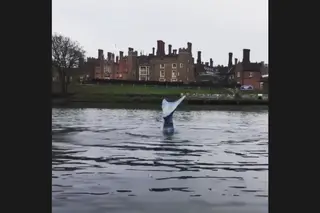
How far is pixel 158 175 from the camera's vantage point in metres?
15.2

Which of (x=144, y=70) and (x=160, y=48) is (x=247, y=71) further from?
(x=144, y=70)

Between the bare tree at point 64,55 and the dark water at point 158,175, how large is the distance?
54.5m

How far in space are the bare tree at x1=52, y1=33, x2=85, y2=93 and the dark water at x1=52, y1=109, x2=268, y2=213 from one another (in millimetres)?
54490

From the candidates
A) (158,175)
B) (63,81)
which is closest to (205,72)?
(63,81)

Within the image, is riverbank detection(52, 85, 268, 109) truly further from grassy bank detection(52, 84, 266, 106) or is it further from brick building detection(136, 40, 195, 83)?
brick building detection(136, 40, 195, 83)

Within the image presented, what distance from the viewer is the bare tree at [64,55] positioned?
80.9 meters

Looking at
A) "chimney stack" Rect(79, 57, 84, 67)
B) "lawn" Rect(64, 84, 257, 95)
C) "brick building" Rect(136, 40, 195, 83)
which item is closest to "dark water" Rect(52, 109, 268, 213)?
"chimney stack" Rect(79, 57, 84, 67)

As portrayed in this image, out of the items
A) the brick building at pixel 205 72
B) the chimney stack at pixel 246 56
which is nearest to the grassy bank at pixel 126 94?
the brick building at pixel 205 72

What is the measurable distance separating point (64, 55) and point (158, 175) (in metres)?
70.6

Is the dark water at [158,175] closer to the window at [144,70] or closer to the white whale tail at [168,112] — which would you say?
the white whale tail at [168,112]

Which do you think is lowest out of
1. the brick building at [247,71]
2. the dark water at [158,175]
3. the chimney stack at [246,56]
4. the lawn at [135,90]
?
the dark water at [158,175]
